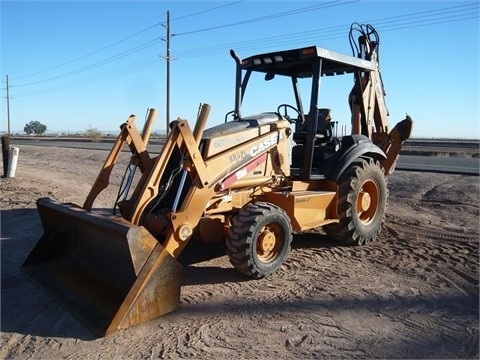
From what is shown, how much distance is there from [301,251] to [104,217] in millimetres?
2733

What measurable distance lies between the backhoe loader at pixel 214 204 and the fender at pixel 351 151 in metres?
0.02

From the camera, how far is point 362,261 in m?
5.67

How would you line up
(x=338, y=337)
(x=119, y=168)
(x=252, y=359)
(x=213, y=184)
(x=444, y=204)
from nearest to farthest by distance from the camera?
(x=252, y=359), (x=338, y=337), (x=213, y=184), (x=444, y=204), (x=119, y=168)

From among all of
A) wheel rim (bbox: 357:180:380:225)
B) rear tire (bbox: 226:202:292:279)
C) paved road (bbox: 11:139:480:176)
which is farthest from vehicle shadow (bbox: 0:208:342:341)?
paved road (bbox: 11:139:480:176)

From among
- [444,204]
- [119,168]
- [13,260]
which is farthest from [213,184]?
[119,168]

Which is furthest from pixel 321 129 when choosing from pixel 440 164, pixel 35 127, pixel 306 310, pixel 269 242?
pixel 35 127

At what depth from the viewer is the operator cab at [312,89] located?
578 centimetres

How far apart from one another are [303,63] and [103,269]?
12.6 ft

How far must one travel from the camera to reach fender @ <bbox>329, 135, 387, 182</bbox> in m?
6.10

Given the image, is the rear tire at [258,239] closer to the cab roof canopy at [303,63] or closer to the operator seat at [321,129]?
the operator seat at [321,129]

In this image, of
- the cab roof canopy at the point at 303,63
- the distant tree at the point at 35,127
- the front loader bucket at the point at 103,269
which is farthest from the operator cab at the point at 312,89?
the distant tree at the point at 35,127

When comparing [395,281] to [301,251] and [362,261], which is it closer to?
[362,261]

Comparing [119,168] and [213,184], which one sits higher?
[213,184]

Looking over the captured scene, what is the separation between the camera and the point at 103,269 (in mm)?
4609
